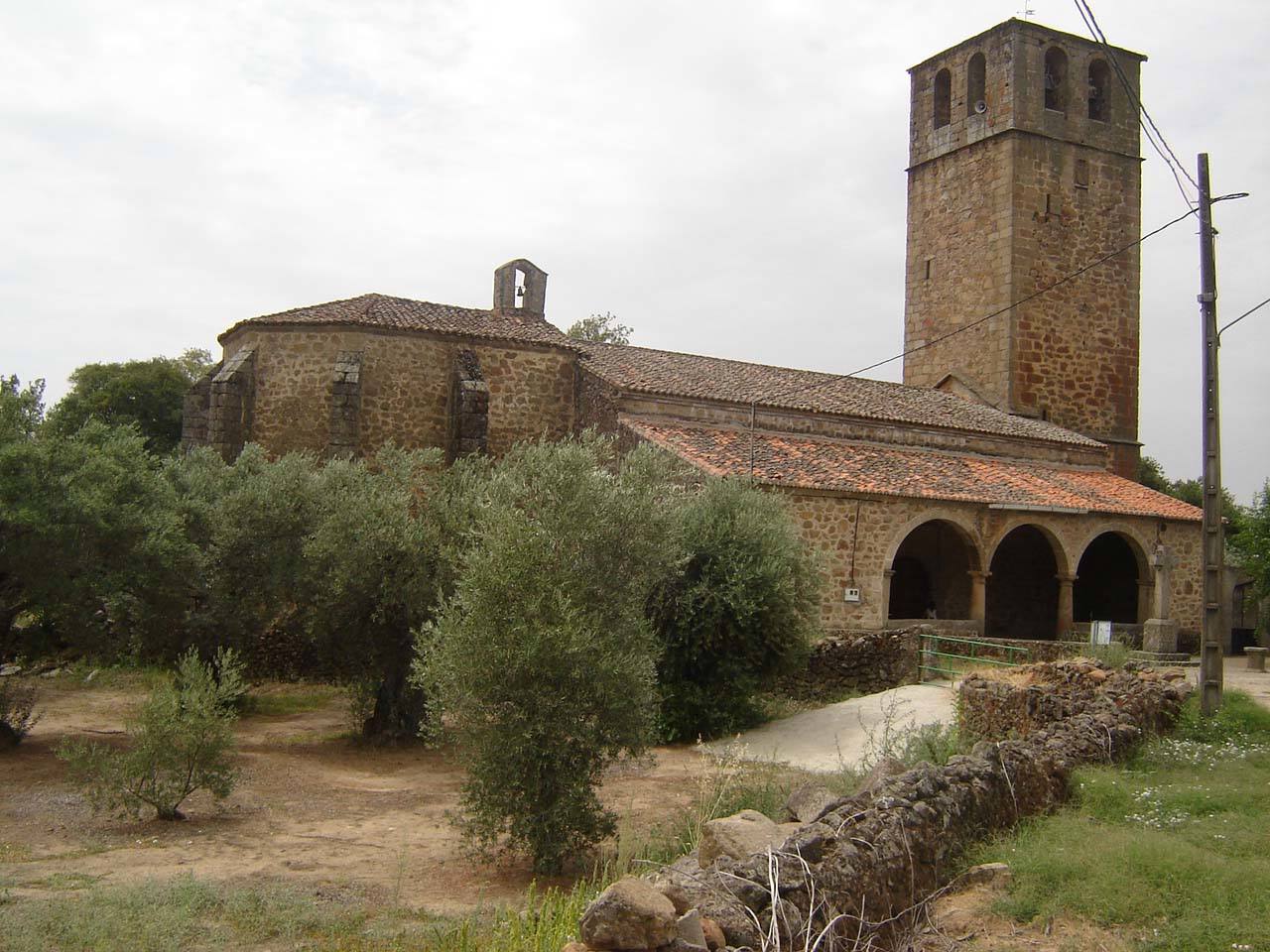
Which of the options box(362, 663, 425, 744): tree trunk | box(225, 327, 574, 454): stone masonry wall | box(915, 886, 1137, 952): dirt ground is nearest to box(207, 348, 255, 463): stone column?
box(225, 327, 574, 454): stone masonry wall

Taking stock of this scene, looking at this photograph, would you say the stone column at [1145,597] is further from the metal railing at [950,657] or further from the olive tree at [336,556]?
the olive tree at [336,556]

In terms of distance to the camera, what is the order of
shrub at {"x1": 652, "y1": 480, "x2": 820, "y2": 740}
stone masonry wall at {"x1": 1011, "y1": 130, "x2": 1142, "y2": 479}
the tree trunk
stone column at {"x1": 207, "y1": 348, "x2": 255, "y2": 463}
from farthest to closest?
stone masonry wall at {"x1": 1011, "y1": 130, "x2": 1142, "y2": 479} → stone column at {"x1": 207, "y1": 348, "x2": 255, "y2": 463} → shrub at {"x1": 652, "y1": 480, "x2": 820, "y2": 740} → the tree trunk

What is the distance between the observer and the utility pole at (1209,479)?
12102 mm

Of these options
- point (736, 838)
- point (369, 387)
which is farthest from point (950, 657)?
point (369, 387)

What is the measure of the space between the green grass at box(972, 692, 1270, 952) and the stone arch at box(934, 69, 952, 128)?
→ 2464 centimetres

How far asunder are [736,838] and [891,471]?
49.7ft

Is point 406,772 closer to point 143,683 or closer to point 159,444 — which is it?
point 143,683

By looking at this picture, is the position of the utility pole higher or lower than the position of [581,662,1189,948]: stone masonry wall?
higher

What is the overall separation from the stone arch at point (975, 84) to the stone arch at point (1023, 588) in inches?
466

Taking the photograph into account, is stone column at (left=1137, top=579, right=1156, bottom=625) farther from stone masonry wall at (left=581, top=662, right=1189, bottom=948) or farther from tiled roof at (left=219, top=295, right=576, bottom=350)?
stone masonry wall at (left=581, top=662, right=1189, bottom=948)

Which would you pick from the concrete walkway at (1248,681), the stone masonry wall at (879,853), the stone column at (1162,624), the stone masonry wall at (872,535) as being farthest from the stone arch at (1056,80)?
the stone masonry wall at (879,853)

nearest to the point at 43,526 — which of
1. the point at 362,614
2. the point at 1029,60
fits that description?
the point at 362,614

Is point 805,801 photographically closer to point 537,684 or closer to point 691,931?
point 537,684

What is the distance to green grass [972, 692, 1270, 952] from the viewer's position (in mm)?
5957
